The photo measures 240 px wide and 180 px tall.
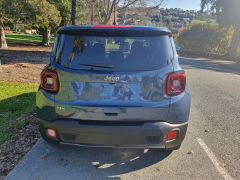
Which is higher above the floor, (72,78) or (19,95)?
(72,78)

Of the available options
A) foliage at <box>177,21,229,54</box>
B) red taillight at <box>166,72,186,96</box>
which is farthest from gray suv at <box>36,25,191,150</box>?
foliage at <box>177,21,229,54</box>

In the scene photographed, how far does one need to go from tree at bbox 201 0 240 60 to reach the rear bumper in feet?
91.0

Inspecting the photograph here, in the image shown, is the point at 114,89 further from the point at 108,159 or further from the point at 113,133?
the point at 108,159

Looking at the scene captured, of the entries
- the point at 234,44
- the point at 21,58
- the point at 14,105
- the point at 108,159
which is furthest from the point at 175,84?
the point at 234,44

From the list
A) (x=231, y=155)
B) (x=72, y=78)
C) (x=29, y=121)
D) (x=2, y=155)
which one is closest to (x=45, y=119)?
(x=72, y=78)

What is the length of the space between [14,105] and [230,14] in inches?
1051

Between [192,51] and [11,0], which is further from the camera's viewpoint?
[192,51]

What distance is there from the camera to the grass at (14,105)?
17.1 feet

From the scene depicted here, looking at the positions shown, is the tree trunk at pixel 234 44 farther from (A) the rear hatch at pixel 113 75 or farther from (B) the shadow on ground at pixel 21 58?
(A) the rear hatch at pixel 113 75

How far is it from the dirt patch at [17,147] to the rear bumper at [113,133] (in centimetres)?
86

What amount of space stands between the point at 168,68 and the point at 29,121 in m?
3.19

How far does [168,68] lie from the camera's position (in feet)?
12.0

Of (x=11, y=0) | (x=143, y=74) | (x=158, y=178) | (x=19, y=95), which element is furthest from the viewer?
(x=11, y=0)

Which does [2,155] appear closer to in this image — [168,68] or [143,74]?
[143,74]
